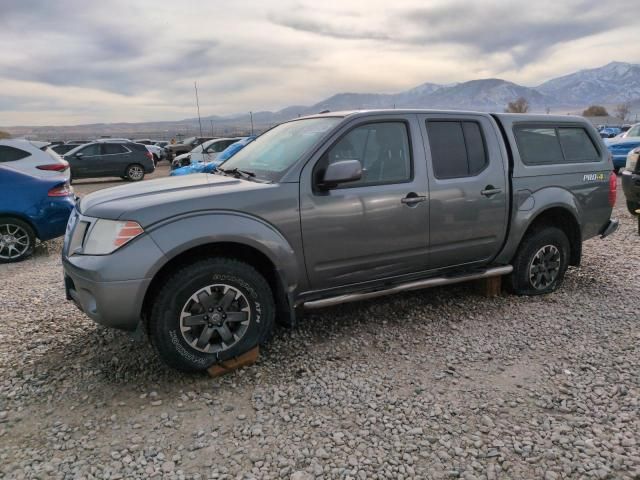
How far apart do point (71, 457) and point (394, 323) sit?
2.59 metres

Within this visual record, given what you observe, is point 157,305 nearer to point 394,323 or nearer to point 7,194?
point 394,323

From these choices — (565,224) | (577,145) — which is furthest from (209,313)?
(577,145)

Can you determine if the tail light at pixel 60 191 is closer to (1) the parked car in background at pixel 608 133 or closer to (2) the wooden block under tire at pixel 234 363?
(2) the wooden block under tire at pixel 234 363

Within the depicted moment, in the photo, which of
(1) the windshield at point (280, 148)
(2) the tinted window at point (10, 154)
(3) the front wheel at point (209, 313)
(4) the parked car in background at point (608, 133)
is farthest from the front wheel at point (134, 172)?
(4) the parked car in background at point (608, 133)

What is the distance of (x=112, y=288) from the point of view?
9.46ft

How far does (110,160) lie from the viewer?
61.4 ft

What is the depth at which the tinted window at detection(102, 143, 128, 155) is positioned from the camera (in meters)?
18.7

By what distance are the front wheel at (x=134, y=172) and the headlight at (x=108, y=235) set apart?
17.2 meters

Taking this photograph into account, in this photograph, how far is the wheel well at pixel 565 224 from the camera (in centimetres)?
467

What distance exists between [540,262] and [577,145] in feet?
4.28

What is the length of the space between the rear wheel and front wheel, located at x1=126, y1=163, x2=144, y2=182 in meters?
13.1

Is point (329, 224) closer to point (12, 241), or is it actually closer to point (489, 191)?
point (489, 191)

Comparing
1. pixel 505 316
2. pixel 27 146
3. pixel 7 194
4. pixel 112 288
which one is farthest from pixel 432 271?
pixel 27 146

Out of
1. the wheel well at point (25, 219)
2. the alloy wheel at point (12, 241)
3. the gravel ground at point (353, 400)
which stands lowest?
the gravel ground at point (353, 400)
